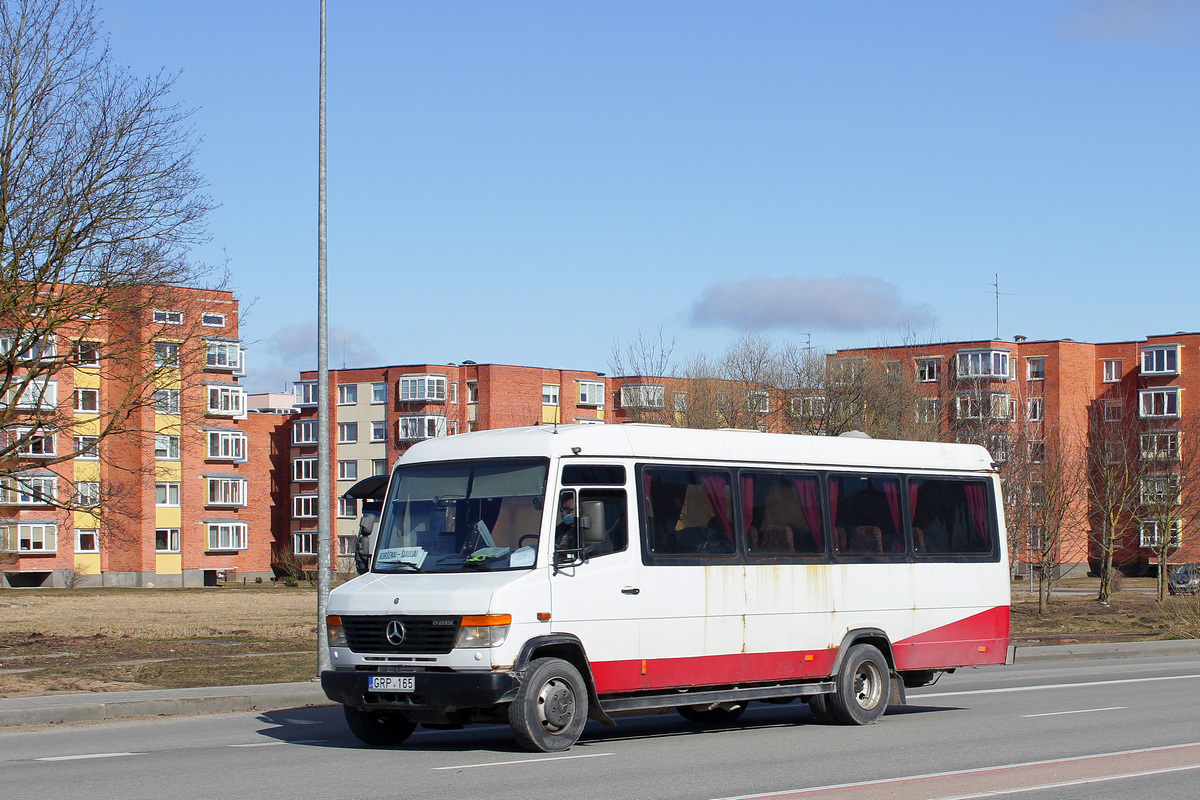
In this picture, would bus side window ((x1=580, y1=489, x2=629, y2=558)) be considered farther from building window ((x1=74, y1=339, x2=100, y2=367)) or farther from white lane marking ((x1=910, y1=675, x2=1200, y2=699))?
building window ((x1=74, y1=339, x2=100, y2=367))

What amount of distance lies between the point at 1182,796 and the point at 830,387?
42308mm

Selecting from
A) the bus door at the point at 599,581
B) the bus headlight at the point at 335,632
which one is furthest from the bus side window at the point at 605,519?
the bus headlight at the point at 335,632

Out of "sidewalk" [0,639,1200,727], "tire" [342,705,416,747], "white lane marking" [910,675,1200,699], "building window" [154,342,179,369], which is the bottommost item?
"white lane marking" [910,675,1200,699]

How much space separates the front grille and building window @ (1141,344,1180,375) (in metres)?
92.3

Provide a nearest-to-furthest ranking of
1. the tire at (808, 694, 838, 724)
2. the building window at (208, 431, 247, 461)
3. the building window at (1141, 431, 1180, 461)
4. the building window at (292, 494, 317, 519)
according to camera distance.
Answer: the tire at (808, 694, 838, 724) → the building window at (1141, 431, 1180, 461) → the building window at (208, 431, 247, 461) → the building window at (292, 494, 317, 519)

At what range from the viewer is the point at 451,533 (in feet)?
42.3

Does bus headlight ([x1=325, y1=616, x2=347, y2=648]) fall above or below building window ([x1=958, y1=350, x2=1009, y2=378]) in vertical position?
below

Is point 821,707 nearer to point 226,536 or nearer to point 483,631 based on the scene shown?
point 483,631

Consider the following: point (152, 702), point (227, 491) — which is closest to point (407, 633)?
point (152, 702)

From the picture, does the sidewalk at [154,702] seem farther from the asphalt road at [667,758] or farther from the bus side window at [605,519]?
the bus side window at [605,519]

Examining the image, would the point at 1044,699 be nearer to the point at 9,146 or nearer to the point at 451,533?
the point at 451,533

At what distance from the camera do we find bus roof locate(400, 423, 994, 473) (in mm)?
13070

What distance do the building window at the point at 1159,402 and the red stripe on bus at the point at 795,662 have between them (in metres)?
85.8

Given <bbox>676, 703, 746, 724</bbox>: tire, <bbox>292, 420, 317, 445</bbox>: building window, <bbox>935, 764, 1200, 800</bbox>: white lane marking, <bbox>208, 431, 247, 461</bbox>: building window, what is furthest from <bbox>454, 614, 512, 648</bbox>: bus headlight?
<bbox>292, 420, 317, 445</bbox>: building window
